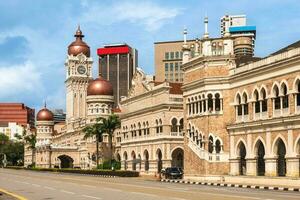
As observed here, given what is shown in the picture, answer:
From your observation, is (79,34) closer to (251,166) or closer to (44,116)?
(44,116)

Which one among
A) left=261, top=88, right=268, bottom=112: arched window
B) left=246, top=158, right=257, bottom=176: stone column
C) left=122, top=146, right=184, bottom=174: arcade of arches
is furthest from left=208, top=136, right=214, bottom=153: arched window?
left=122, top=146, right=184, bottom=174: arcade of arches

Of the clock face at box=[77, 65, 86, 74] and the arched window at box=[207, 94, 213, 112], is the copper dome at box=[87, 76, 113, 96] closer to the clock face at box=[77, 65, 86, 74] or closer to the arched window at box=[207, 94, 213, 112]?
the clock face at box=[77, 65, 86, 74]

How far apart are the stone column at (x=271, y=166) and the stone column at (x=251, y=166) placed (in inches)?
86.1

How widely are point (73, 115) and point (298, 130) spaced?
96.4 m

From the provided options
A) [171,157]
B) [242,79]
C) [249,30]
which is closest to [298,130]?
[242,79]

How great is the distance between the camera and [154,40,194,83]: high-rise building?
559 feet

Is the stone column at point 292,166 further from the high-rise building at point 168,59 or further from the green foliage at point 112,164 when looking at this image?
the high-rise building at point 168,59

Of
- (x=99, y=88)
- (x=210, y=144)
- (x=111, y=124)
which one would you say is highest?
(x=99, y=88)

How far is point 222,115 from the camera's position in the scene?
5209cm

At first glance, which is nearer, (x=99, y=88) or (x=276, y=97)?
(x=276, y=97)

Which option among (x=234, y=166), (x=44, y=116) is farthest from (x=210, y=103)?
(x=44, y=116)

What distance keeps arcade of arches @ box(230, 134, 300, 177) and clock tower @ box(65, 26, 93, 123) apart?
3356 inches

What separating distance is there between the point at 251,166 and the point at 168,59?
412 ft

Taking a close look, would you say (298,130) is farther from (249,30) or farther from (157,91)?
(249,30)
